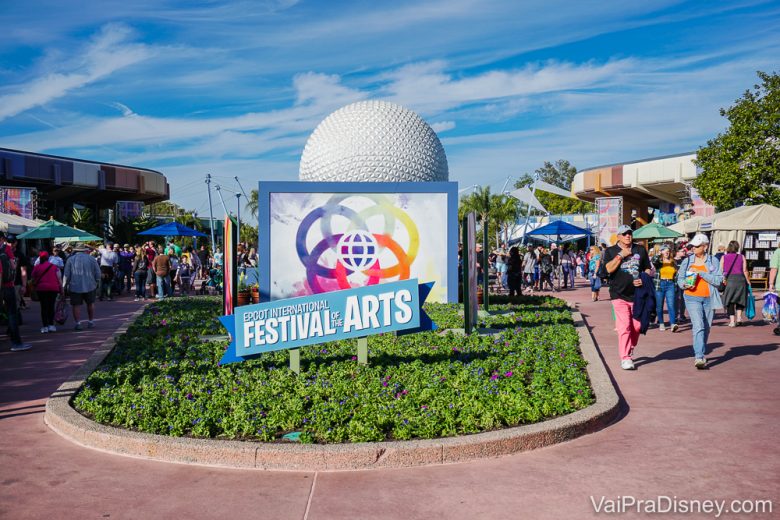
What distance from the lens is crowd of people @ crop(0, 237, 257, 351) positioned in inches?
415

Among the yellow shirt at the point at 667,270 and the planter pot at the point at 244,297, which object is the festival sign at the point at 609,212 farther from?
the planter pot at the point at 244,297

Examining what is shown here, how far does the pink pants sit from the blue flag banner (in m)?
2.55

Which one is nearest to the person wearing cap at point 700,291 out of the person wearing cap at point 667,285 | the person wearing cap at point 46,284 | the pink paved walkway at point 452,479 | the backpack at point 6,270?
the pink paved walkway at point 452,479

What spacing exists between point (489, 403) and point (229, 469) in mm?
2274

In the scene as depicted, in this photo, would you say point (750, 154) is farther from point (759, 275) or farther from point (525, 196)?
point (525, 196)

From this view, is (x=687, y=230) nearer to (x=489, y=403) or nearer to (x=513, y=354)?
(x=513, y=354)

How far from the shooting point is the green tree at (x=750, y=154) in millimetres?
23391

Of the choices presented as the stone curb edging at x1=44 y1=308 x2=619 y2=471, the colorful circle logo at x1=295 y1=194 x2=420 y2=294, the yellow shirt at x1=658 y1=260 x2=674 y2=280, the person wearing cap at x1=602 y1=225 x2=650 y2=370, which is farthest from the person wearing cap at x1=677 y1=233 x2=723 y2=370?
the colorful circle logo at x1=295 y1=194 x2=420 y2=294

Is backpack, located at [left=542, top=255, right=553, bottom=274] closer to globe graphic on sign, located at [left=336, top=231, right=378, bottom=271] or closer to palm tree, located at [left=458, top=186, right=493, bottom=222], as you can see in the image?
globe graphic on sign, located at [left=336, top=231, right=378, bottom=271]

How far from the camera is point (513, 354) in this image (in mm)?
8664

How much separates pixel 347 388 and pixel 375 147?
11.0 m

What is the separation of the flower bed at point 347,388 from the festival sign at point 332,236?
410cm

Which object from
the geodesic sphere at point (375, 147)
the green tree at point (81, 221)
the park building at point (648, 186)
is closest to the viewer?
the geodesic sphere at point (375, 147)

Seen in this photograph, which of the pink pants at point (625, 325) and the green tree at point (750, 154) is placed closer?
the pink pants at point (625, 325)
